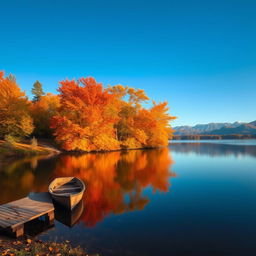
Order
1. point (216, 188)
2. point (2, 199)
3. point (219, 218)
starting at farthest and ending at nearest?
point (216, 188), point (2, 199), point (219, 218)

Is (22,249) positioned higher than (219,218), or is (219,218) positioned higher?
(22,249)

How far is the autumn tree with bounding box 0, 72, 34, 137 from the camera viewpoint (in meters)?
34.7

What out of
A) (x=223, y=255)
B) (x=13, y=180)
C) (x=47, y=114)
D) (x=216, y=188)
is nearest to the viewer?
(x=223, y=255)

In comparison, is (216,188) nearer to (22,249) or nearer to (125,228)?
(125,228)

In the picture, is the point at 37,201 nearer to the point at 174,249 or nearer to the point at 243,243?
the point at 174,249

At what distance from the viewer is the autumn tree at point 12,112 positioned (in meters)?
34.7

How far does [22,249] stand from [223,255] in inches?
268

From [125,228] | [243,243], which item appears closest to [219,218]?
[243,243]

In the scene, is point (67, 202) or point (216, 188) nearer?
point (67, 202)

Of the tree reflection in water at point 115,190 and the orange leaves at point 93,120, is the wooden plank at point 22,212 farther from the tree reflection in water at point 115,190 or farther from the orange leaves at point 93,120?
the orange leaves at point 93,120

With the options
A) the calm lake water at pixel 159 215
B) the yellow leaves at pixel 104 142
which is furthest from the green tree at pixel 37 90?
the calm lake water at pixel 159 215

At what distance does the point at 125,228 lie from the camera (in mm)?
8023

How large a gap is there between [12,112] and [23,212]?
112 ft

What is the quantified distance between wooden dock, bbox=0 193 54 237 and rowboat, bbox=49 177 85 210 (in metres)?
0.62
